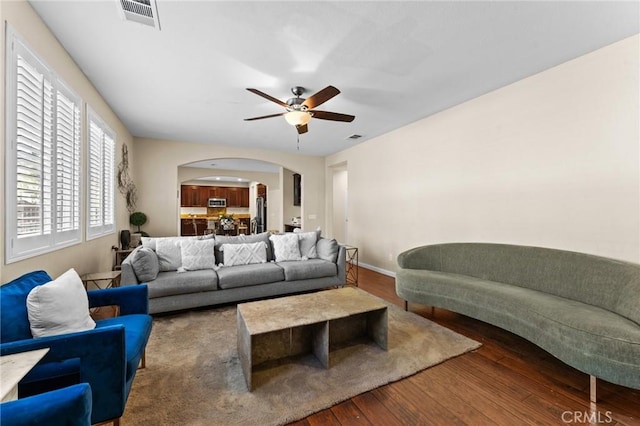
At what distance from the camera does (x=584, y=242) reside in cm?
252

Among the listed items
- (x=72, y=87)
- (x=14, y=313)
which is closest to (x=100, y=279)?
(x=14, y=313)

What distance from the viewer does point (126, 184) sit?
4484 mm

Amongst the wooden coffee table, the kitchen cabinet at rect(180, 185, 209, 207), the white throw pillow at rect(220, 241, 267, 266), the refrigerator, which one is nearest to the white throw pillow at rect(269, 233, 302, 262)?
the white throw pillow at rect(220, 241, 267, 266)

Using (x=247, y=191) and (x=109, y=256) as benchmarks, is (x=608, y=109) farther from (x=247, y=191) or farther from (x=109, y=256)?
(x=247, y=191)

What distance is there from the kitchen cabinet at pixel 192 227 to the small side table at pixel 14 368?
9.70 metres

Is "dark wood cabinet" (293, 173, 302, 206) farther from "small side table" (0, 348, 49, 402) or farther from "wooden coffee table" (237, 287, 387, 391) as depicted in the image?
"small side table" (0, 348, 49, 402)

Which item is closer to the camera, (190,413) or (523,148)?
(190,413)

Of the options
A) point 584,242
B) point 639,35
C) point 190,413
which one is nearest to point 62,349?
point 190,413

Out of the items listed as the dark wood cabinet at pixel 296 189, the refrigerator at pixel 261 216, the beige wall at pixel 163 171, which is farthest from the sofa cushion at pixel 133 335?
the refrigerator at pixel 261 216

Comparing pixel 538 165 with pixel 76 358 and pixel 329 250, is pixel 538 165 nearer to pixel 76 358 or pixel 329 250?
pixel 329 250

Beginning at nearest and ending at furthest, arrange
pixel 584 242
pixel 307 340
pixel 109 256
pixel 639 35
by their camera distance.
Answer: pixel 639 35 → pixel 307 340 → pixel 584 242 → pixel 109 256

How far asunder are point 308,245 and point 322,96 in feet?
7.45

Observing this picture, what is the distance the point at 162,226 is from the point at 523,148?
6.02 metres
